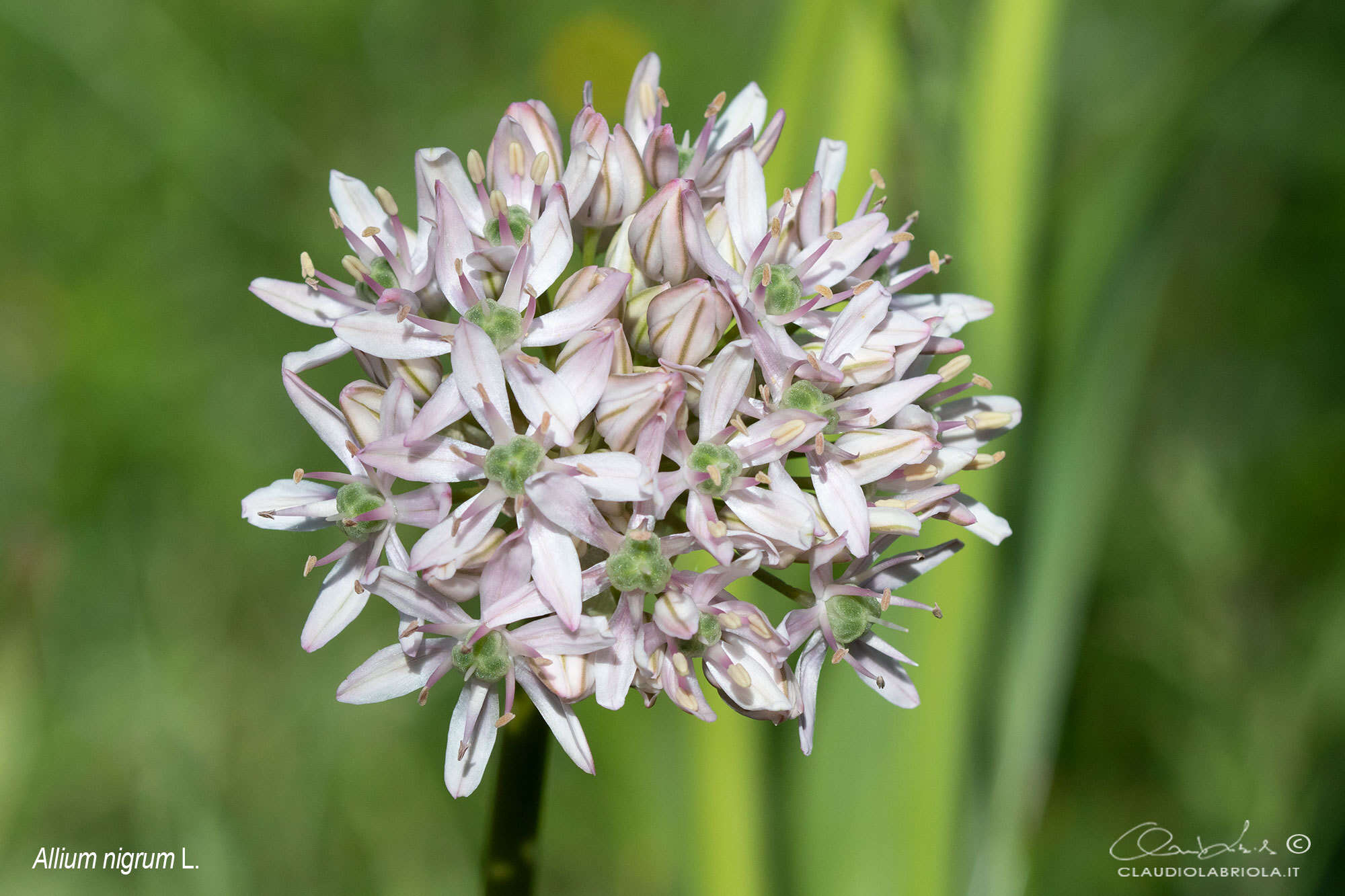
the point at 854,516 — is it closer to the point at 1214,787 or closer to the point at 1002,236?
the point at 1002,236

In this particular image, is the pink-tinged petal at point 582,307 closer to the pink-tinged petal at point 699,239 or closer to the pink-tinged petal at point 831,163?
the pink-tinged petal at point 699,239

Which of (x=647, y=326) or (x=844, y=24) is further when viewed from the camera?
(x=844, y=24)

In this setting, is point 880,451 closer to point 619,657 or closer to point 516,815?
point 619,657

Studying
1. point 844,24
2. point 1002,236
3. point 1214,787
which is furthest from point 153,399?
point 1214,787

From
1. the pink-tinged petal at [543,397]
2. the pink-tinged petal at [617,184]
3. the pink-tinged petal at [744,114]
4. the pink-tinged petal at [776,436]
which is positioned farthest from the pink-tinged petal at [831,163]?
the pink-tinged petal at [543,397]

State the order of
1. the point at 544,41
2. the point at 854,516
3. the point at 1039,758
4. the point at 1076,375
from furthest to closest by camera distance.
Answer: the point at 544,41
the point at 1039,758
the point at 1076,375
the point at 854,516

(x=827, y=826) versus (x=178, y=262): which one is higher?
(x=178, y=262)
